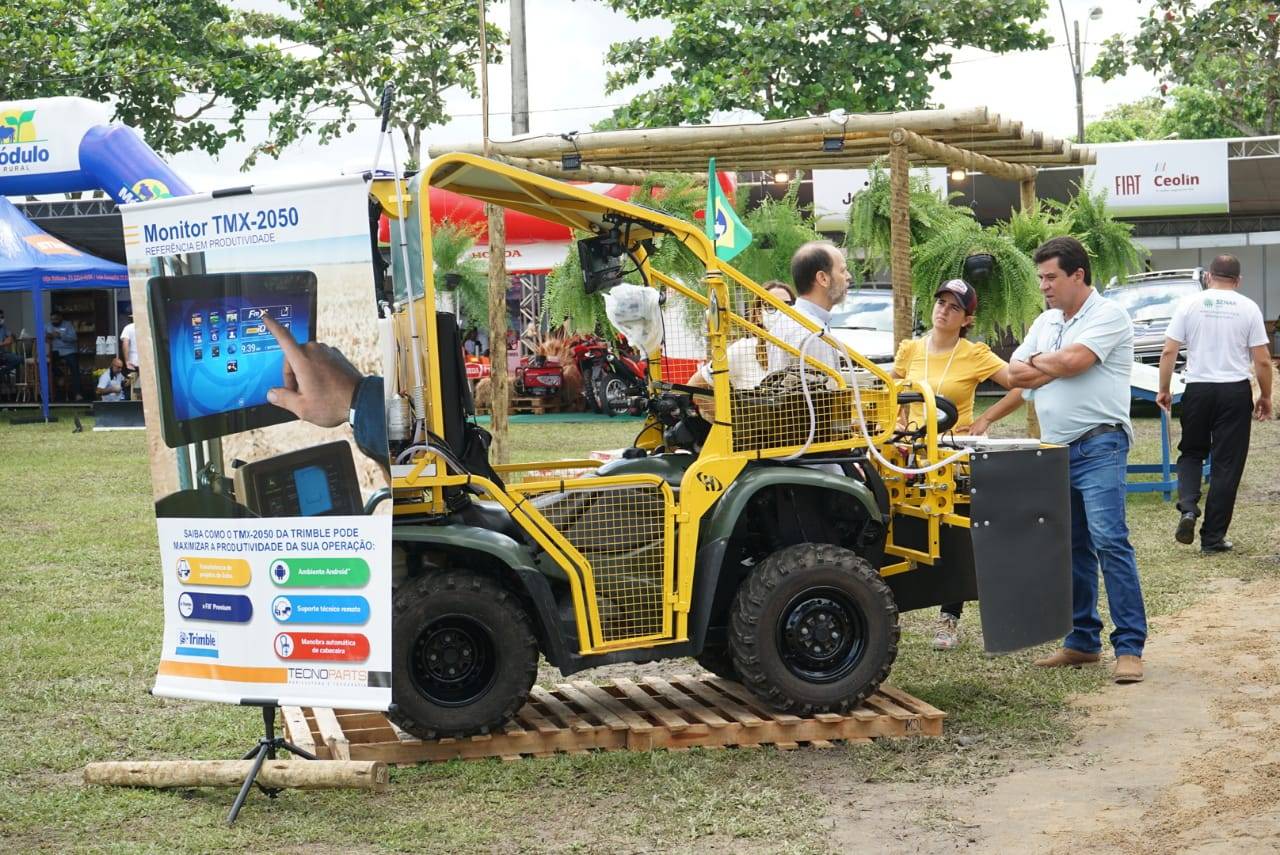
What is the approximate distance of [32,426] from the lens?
23.5m

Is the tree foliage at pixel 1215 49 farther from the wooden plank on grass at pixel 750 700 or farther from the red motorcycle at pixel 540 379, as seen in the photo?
the wooden plank on grass at pixel 750 700

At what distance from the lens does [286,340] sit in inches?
185

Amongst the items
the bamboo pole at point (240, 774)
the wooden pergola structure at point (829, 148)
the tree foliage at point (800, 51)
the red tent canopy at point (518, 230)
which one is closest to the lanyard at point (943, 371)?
the wooden pergola structure at point (829, 148)

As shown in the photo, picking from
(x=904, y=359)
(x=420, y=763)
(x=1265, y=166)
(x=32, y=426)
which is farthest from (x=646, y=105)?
(x=420, y=763)

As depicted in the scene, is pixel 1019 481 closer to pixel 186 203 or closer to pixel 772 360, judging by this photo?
pixel 772 360

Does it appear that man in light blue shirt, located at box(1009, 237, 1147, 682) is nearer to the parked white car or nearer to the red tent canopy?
the parked white car

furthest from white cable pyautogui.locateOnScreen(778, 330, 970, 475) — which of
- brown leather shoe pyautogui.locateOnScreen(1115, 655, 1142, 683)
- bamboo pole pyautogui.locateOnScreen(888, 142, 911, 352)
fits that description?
bamboo pole pyautogui.locateOnScreen(888, 142, 911, 352)

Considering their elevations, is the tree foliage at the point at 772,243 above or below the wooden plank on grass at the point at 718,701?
above

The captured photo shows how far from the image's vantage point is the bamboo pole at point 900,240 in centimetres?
966

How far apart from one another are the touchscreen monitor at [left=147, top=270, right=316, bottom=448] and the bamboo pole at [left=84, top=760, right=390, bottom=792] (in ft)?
3.76

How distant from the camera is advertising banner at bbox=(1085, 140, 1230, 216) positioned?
2573cm

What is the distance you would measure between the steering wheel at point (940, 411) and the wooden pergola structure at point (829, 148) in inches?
120

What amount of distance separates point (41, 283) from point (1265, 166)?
67.5 ft

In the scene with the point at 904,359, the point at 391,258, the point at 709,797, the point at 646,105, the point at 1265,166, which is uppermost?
the point at 646,105
